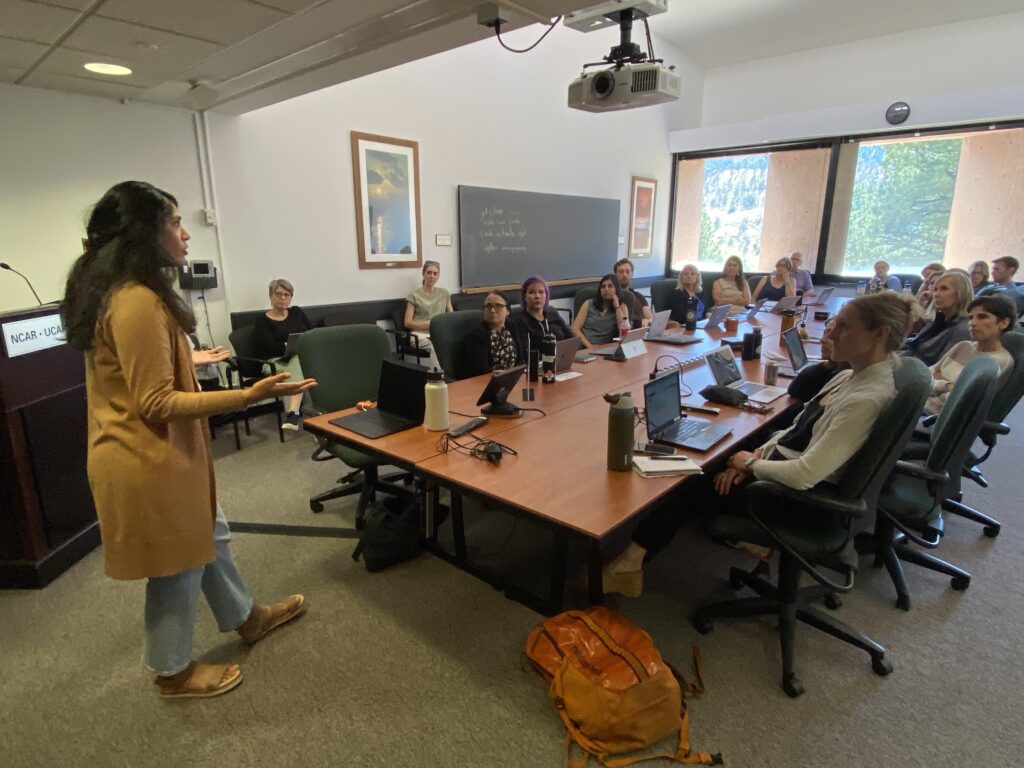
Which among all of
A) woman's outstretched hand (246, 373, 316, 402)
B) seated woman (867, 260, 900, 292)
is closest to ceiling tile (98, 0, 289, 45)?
woman's outstretched hand (246, 373, 316, 402)

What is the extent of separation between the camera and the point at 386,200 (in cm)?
494

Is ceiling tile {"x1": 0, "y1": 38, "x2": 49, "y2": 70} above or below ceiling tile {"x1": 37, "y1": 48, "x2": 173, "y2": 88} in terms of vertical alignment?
below

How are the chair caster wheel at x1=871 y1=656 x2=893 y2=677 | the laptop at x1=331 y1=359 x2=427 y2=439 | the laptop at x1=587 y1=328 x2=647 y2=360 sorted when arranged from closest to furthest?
the chair caster wheel at x1=871 y1=656 x2=893 y2=677 → the laptop at x1=331 y1=359 x2=427 y2=439 → the laptop at x1=587 y1=328 x2=647 y2=360

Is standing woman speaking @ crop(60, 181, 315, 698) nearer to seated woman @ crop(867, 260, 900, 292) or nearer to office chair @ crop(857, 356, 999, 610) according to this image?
office chair @ crop(857, 356, 999, 610)

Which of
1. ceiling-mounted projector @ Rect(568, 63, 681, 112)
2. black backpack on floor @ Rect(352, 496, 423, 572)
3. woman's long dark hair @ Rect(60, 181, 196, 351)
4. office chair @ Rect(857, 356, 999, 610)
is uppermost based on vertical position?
ceiling-mounted projector @ Rect(568, 63, 681, 112)

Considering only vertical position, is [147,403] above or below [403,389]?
above

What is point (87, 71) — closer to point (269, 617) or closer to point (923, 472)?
point (269, 617)

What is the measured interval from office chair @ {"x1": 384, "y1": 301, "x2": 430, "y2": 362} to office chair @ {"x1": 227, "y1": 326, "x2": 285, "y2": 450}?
1.12m

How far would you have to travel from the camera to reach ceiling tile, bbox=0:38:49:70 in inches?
98.3

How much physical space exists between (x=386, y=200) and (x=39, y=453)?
3.33m

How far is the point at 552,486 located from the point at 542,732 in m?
0.71

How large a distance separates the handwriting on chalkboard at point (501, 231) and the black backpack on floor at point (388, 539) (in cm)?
376

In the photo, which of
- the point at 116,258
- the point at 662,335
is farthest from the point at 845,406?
the point at 662,335

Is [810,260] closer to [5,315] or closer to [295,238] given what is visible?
[295,238]
